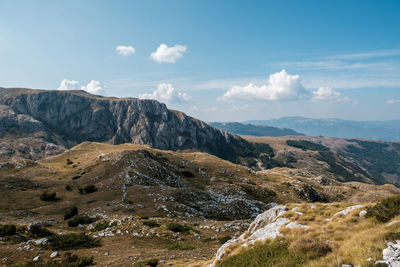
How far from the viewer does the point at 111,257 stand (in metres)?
17.6

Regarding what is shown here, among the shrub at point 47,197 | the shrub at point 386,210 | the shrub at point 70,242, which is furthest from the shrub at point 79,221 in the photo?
the shrub at point 386,210

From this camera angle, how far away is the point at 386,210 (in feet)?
37.4

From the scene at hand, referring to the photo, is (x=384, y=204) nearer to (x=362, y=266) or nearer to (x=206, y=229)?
(x=362, y=266)

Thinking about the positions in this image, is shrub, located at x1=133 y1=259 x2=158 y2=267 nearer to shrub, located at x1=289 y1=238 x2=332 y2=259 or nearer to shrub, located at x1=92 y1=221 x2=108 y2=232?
shrub, located at x1=289 y1=238 x2=332 y2=259

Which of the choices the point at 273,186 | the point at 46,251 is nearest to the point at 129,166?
the point at 46,251

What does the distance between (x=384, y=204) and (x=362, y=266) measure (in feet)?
21.3

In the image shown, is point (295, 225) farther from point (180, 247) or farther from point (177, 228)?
point (177, 228)

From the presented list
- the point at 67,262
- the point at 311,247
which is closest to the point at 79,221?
the point at 67,262

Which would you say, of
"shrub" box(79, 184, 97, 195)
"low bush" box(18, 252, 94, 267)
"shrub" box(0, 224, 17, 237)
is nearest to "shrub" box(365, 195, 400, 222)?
"low bush" box(18, 252, 94, 267)

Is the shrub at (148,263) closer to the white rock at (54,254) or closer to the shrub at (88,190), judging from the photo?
the white rock at (54,254)

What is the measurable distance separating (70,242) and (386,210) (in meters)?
25.5

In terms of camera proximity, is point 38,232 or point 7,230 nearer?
point 7,230

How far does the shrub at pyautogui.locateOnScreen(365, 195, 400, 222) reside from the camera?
36.2 feet

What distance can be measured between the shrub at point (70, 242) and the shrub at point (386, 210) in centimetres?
2350
